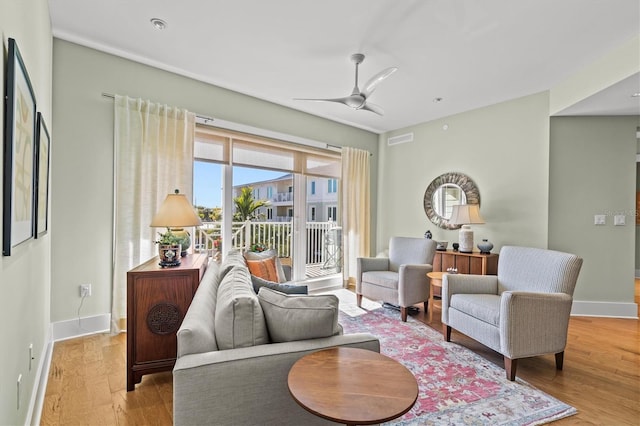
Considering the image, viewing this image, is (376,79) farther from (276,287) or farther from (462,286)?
(462,286)

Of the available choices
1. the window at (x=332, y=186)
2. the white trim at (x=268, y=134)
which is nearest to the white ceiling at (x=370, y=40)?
the white trim at (x=268, y=134)

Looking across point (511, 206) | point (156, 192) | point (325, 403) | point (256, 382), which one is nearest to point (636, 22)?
point (511, 206)

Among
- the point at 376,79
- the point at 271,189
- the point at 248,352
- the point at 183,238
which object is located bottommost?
the point at 248,352

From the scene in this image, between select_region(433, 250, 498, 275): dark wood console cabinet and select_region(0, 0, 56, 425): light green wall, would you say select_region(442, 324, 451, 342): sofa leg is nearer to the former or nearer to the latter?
select_region(433, 250, 498, 275): dark wood console cabinet

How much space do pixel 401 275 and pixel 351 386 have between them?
2.48 m

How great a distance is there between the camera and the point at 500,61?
3.00 meters

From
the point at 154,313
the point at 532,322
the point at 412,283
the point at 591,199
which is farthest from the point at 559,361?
the point at 154,313

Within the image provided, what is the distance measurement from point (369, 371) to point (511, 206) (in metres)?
3.67

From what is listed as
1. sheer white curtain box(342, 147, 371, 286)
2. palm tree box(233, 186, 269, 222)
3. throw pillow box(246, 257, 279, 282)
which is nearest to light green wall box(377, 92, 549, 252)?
sheer white curtain box(342, 147, 371, 286)

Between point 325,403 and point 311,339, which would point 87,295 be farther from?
point 325,403

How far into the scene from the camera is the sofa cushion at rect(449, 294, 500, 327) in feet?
7.79

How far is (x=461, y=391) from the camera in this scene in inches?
81.4

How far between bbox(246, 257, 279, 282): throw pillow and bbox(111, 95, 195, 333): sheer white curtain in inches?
40.8

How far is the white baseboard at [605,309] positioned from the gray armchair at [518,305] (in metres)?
1.64
